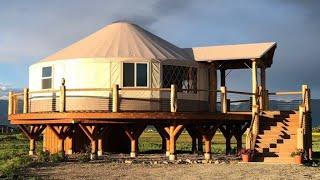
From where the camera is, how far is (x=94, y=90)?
17.1 meters

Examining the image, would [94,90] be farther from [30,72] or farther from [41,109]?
[30,72]

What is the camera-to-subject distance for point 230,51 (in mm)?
20734

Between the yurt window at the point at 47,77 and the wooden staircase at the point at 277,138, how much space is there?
24.7ft

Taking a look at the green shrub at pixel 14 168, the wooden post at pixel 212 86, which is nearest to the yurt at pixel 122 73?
the wooden post at pixel 212 86

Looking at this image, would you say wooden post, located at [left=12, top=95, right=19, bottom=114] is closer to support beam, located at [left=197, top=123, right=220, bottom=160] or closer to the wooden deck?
the wooden deck

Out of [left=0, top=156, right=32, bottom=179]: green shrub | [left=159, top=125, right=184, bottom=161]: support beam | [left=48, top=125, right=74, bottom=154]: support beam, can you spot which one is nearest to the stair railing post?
[left=159, top=125, right=184, bottom=161]: support beam

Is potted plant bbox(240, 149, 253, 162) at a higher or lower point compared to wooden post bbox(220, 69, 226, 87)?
lower

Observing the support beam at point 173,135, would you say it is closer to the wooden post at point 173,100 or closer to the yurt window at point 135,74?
the wooden post at point 173,100

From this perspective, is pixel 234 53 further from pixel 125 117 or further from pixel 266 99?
pixel 125 117

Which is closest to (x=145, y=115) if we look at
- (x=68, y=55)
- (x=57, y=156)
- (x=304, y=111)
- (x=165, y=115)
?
(x=165, y=115)

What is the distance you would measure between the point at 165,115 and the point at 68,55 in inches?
186

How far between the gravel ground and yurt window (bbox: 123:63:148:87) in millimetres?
3089

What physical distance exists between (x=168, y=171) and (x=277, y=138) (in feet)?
17.5

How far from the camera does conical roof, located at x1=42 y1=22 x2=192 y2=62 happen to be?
750 inches
